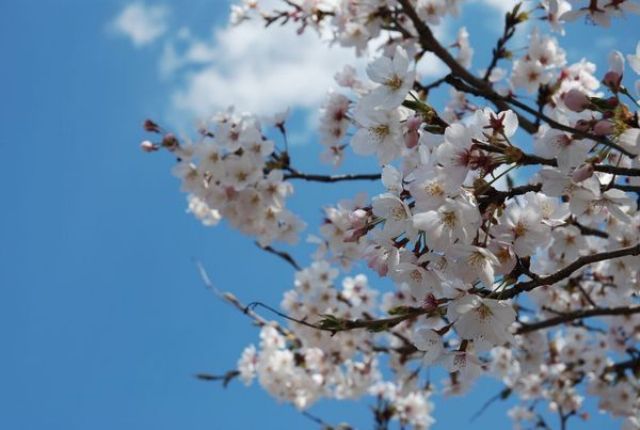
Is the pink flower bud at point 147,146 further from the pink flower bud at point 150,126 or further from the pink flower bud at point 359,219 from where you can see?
the pink flower bud at point 359,219

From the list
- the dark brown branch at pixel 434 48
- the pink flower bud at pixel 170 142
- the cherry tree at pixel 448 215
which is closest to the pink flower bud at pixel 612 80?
the cherry tree at pixel 448 215

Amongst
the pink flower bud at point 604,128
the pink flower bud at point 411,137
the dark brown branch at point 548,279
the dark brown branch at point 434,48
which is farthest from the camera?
the dark brown branch at point 434,48

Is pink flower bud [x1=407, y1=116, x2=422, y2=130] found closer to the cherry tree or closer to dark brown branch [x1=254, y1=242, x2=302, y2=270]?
the cherry tree

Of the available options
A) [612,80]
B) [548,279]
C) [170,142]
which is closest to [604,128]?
[612,80]

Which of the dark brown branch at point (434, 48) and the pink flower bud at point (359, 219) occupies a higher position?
the dark brown branch at point (434, 48)

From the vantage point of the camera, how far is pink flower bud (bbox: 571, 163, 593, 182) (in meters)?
1.61

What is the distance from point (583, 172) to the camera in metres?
1.62

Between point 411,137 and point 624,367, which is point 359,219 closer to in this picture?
point 411,137

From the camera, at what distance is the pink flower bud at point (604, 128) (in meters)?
1.58

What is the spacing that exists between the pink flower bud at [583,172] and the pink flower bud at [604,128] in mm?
89

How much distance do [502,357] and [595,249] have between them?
8.28 feet

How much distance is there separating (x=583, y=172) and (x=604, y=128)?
12 centimetres

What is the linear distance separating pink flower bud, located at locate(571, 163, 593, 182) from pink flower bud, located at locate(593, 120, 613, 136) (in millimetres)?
89

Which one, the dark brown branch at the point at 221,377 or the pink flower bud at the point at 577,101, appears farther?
the dark brown branch at the point at 221,377
